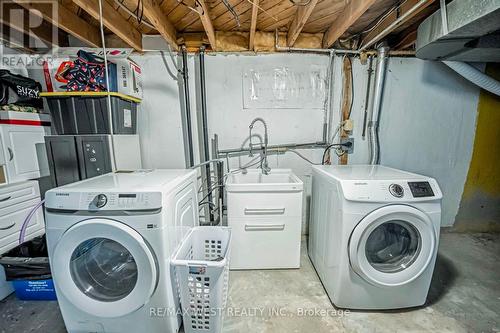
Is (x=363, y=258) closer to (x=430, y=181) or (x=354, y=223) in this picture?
(x=354, y=223)

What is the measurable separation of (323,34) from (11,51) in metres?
2.91

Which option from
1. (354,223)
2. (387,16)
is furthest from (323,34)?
(354,223)

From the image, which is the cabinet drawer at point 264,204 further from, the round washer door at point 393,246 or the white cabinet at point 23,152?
the white cabinet at point 23,152

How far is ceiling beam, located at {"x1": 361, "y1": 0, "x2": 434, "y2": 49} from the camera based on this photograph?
4.72 feet

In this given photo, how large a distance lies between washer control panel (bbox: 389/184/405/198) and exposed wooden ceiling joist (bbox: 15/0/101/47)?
246cm

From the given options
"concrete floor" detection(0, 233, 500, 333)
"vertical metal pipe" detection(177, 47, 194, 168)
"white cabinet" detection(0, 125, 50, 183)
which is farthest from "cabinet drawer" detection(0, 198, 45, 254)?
"vertical metal pipe" detection(177, 47, 194, 168)

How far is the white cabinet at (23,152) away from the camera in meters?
1.61

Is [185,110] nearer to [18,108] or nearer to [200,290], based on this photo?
[18,108]

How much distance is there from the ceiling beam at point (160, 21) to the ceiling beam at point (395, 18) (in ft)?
5.76

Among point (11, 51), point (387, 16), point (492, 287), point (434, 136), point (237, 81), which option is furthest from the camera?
point (434, 136)

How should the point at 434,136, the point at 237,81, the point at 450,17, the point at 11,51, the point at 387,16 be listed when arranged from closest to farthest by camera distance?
the point at 450,17 < the point at 387,16 < the point at 11,51 < the point at 237,81 < the point at 434,136

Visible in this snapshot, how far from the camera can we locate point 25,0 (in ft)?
4.36

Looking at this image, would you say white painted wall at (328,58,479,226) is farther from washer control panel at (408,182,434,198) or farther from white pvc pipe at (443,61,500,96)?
washer control panel at (408,182,434,198)

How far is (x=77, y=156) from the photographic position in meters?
1.69
